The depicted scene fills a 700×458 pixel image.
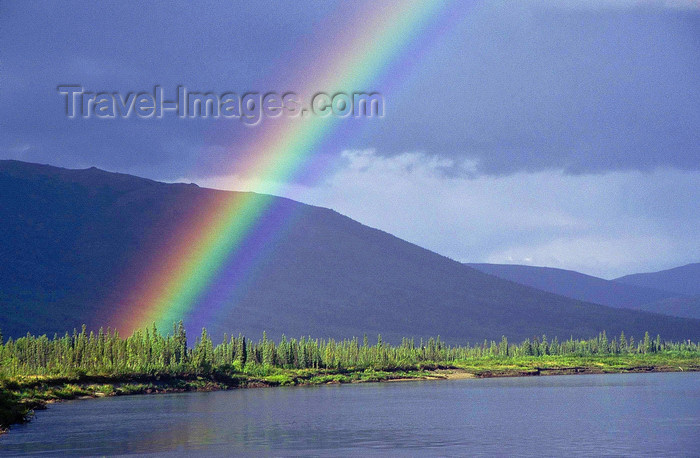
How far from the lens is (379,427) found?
3314 inches

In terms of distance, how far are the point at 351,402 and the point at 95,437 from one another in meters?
52.6

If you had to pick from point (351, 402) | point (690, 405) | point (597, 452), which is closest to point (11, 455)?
point (597, 452)

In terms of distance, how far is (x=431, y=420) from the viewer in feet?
300

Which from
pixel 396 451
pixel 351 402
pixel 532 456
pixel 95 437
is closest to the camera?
pixel 532 456

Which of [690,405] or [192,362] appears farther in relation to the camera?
[192,362]

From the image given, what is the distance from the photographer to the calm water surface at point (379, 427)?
66125mm

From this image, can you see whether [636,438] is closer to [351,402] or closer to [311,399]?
[351,402]

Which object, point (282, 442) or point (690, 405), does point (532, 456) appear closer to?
point (282, 442)

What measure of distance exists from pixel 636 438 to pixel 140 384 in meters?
119

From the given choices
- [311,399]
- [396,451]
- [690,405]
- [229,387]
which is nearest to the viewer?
[396,451]

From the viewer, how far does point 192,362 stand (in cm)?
19125

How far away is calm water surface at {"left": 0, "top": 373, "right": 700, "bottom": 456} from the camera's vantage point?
217 ft

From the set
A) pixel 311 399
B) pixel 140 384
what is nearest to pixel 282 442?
pixel 311 399

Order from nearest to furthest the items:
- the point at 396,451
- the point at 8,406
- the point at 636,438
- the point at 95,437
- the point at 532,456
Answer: the point at 532,456
the point at 396,451
the point at 636,438
the point at 95,437
the point at 8,406
